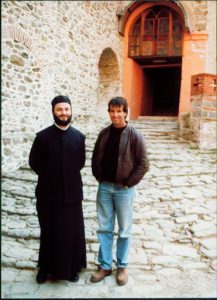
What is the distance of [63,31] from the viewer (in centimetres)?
819

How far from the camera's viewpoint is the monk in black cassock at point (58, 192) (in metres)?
2.95

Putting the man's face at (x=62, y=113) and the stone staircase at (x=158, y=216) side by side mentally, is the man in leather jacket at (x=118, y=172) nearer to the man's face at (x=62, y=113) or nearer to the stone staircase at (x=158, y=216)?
the man's face at (x=62, y=113)

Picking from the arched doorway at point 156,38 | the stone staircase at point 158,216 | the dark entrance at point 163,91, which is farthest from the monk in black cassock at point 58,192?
the dark entrance at point 163,91

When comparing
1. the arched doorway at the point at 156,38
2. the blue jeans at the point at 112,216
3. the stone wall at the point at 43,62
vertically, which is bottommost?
the blue jeans at the point at 112,216

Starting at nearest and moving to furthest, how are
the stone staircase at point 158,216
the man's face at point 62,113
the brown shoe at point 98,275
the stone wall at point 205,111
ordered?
the man's face at point 62,113, the brown shoe at point 98,275, the stone staircase at point 158,216, the stone wall at point 205,111

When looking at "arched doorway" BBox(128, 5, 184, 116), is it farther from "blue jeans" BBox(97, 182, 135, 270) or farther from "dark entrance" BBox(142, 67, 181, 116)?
"blue jeans" BBox(97, 182, 135, 270)

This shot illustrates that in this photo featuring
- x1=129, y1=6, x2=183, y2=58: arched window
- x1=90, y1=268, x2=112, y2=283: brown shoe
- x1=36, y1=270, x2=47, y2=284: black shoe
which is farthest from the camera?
x1=129, y1=6, x2=183, y2=58: arched window

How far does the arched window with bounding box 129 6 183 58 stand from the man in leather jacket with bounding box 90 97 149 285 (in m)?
9.24

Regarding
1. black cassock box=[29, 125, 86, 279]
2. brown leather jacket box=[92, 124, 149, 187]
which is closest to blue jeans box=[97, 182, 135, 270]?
brown leather jacket box=[92, 124, 149, 187]

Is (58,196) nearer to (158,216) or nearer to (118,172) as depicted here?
(118,172)

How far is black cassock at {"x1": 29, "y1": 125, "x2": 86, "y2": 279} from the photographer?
2.95 metres

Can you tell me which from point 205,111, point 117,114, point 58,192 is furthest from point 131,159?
point 205,111

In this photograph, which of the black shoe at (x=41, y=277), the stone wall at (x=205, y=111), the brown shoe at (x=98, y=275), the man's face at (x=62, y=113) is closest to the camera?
the man's face at (x=62, y=113)

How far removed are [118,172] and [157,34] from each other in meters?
9.78
